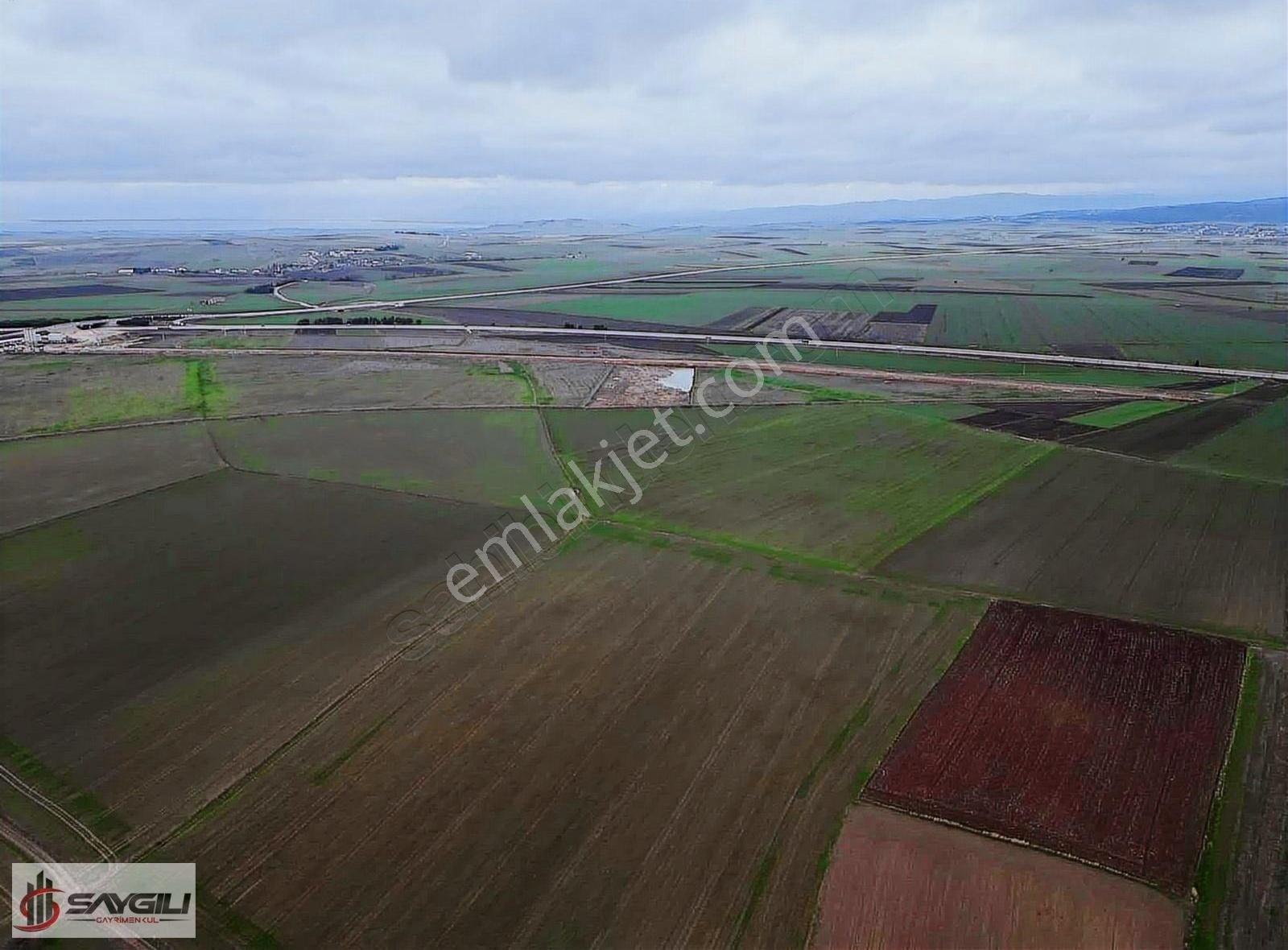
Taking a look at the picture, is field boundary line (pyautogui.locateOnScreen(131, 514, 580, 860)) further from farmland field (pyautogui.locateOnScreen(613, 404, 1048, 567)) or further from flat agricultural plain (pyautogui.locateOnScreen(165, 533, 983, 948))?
farmland field (pyautogui.locateOnScreen(613, 404, 1048, 567))

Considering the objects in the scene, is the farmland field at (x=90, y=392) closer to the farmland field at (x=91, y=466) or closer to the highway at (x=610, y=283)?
the farmland field at (x=91, y=466)

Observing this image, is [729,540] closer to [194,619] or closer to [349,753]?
[349,753]

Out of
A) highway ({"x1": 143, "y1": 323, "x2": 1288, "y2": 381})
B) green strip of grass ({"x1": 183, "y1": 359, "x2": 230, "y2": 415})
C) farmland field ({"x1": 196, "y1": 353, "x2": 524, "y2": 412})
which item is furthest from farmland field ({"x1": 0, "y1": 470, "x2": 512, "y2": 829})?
highway ({"x1": 143, "y1": 323, "x2": 1288, "y2": 381})

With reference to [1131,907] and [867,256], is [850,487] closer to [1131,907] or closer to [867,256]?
[1131,907]

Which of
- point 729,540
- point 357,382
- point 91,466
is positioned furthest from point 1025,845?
point 357,382

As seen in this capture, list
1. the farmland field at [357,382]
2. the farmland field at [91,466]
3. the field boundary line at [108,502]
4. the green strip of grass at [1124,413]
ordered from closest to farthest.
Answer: the field boundary line at [108,502] → the farmland field at [91,466] → the green strip of grass at [1124,413] → the farmland field at [357,382]

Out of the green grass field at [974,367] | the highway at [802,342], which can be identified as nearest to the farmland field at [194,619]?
the green grass field at [974,367]
